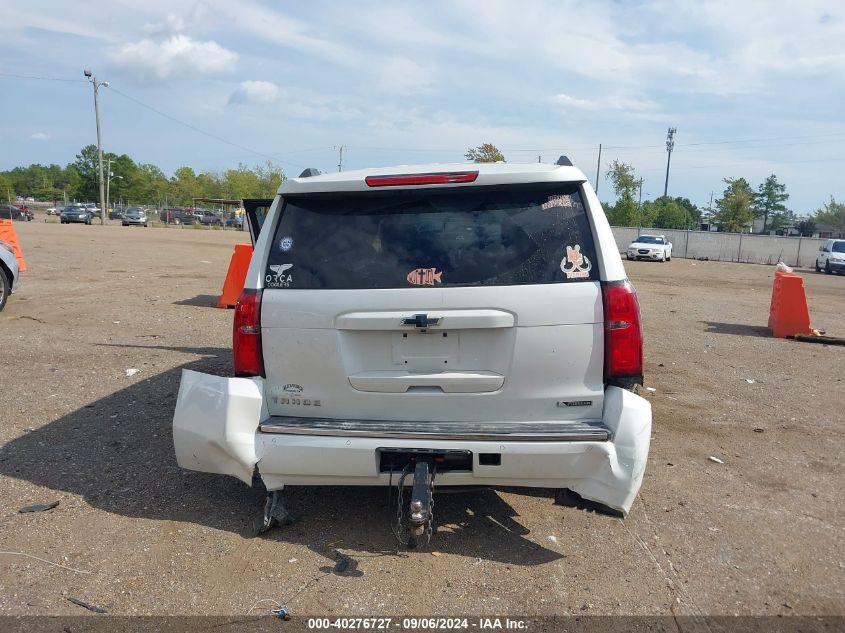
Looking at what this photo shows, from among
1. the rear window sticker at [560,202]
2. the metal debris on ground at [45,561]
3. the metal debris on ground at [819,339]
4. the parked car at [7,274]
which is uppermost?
the rear window sticker at [560,202]

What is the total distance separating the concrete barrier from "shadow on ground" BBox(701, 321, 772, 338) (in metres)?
32.2

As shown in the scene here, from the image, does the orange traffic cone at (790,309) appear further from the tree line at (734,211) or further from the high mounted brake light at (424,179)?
the tree line at (734,211)

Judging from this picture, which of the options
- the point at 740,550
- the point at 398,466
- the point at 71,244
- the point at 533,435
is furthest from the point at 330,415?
the point at 71,244

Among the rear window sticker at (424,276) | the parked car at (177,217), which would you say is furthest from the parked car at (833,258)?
the parked car at (177,217)

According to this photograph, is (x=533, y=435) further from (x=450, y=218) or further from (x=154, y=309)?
(x=154, y=309)

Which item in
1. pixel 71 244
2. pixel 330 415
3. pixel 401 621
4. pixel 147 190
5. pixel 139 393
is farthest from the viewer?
pixel 147 190

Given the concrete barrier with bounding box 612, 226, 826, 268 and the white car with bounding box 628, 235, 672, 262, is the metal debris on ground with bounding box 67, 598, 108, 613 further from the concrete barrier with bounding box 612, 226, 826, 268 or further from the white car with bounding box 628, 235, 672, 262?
the concrete barrier with bounding box 612, 226, 826, 268

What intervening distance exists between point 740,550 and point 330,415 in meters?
2.41

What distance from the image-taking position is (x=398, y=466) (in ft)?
11.9

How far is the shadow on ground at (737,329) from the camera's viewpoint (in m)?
11.5

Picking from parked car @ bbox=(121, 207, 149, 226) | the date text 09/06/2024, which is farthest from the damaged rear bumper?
parked car @ bbox=(121, 207, 149, 226)

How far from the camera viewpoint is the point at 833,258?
33.9 m

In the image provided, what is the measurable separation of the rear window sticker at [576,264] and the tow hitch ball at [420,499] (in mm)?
1244

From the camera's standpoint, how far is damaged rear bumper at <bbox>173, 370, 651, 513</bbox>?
3.50 m
